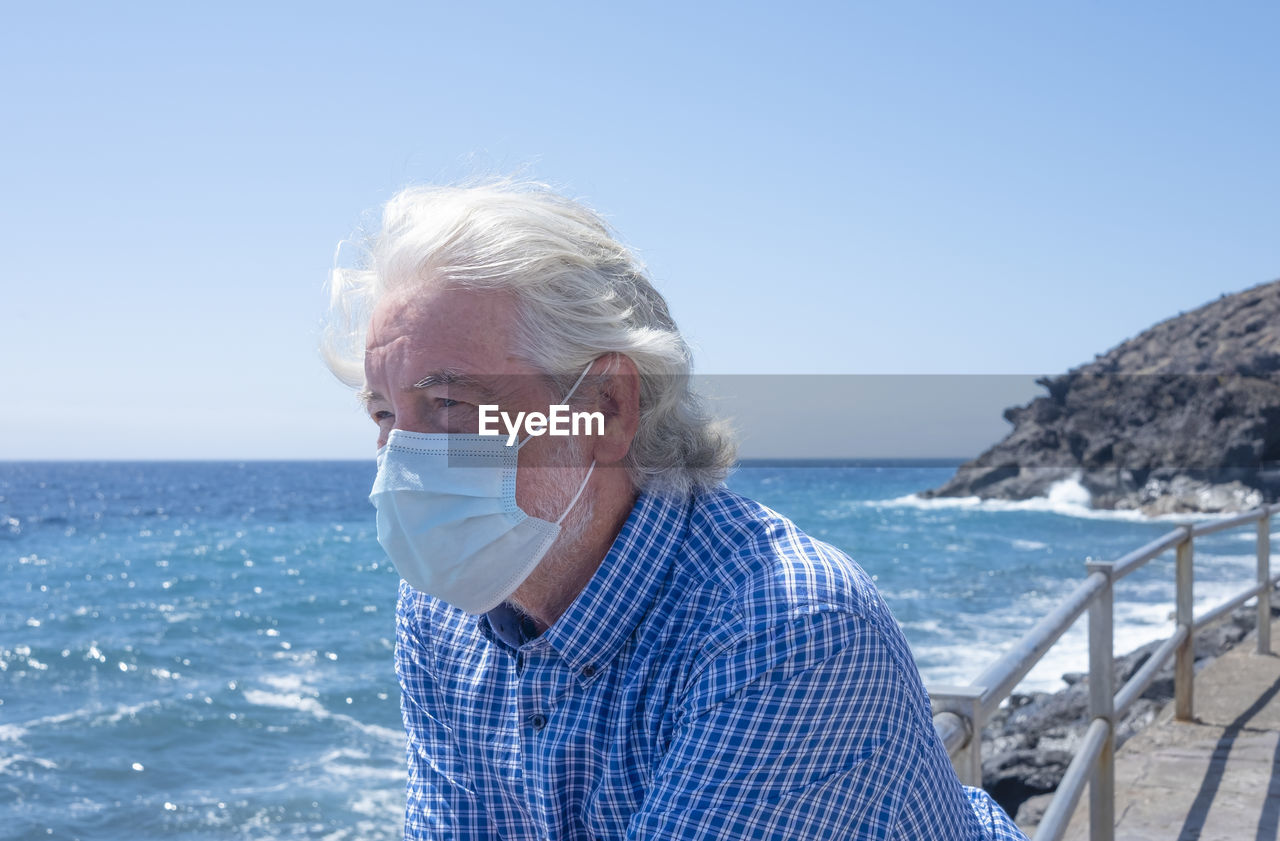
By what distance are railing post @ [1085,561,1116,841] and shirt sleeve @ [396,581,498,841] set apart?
1893mm

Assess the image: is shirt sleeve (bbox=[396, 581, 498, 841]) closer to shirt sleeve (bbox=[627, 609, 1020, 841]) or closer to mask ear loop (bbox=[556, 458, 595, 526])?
mask ear loop (bbox=[556, 458, 595, 526])

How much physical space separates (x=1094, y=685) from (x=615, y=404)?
2.05 metres

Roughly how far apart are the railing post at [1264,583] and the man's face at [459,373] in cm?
482

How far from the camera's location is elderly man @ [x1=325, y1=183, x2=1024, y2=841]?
3.48 feet

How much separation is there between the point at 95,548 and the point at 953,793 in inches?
1413

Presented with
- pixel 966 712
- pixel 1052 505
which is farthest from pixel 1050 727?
pixel 1052 505

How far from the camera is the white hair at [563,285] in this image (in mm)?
1384

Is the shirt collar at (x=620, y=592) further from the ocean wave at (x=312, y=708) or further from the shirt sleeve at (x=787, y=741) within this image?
the ocean wave at (x=312, y=708)

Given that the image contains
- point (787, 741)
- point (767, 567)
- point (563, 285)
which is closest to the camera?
point (787, 741)

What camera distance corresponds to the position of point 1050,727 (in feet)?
25.8

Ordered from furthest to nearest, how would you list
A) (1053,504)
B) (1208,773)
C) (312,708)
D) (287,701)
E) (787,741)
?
(1053,504), (287,701), (312,708), (1208,773), (787,741)

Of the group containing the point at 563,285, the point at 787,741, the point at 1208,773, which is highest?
the point at 563,285

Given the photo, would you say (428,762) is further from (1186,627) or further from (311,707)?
(311,707)

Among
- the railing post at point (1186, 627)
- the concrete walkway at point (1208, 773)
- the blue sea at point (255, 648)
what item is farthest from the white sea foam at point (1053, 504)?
the railing post at point (1186, 627)
